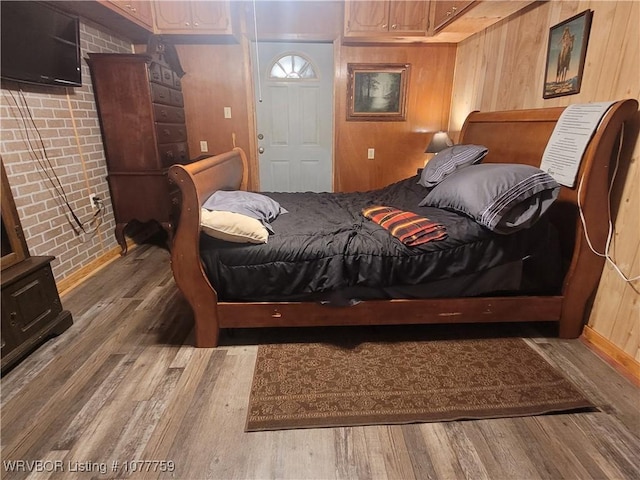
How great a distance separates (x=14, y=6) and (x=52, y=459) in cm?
247

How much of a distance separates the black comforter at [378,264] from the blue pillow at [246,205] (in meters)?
0.20

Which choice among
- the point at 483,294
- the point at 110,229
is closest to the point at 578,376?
the point at 483,294

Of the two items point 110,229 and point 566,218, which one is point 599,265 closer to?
point 566,218

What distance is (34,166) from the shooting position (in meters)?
2.40

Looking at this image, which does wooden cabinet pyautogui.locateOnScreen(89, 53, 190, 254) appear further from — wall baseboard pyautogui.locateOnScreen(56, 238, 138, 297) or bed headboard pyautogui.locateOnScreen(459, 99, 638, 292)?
bed headboard pyautogui.locateOnScreen(459, 99, 638, 292)

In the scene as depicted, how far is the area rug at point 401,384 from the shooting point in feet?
4.99

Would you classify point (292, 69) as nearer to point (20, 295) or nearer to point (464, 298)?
point (464, 298)

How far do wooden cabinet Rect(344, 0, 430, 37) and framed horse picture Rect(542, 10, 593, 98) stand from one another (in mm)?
1448

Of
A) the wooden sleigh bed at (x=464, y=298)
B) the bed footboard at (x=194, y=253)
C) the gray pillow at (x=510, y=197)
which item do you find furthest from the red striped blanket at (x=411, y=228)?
the bed footboard at (x=194, y=253)

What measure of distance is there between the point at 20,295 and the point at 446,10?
3771 mm

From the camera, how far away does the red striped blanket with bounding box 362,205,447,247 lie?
6.08 feet

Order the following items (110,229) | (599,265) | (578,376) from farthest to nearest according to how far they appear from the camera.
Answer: (110,229) → (599,265) → (578,376)

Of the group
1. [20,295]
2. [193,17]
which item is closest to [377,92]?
[193,17]

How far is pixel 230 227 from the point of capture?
1790 millimetres
